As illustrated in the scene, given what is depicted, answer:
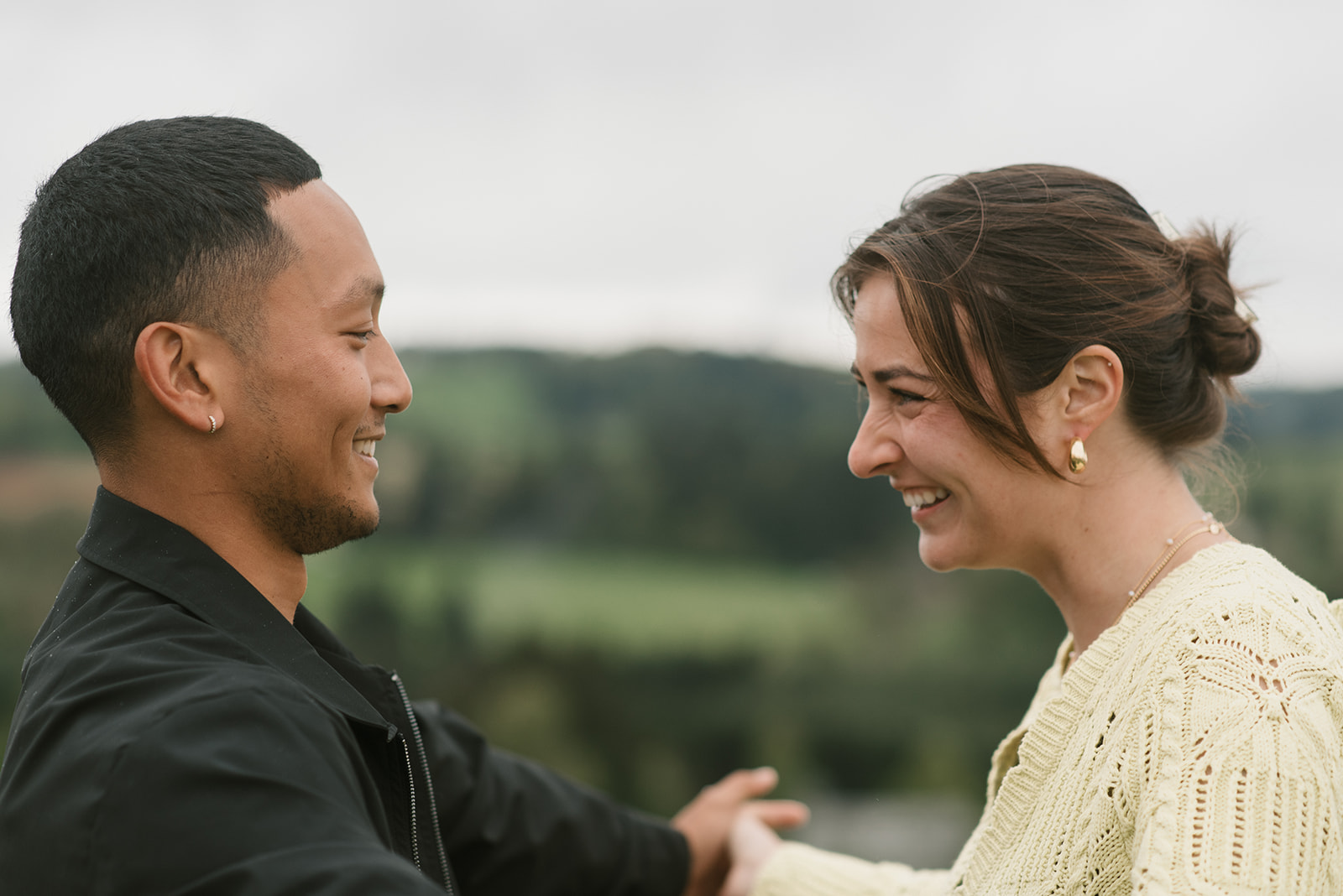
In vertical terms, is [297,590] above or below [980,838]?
above

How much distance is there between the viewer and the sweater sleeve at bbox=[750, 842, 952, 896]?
2.92m

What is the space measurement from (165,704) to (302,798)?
0.80 ft

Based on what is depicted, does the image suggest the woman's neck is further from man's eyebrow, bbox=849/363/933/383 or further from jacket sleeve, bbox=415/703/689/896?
jacket sleeve, bbox=415/703/689/896

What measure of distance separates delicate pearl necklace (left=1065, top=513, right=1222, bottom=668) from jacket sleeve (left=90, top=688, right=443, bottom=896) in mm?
1539

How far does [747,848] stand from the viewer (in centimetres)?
318

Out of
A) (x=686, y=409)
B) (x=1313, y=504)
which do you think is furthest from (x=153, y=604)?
(x=1313, y=504)

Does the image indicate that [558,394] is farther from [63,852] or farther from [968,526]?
[63,852]

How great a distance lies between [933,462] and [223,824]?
1.58 meters

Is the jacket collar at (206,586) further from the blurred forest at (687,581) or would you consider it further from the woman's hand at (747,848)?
the blurred forest at (687,581)

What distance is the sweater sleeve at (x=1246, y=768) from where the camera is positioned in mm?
1735

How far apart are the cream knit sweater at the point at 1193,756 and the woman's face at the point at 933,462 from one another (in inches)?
12.7

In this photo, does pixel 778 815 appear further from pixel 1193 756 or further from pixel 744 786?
pixel 1193 756

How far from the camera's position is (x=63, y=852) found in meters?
1.58

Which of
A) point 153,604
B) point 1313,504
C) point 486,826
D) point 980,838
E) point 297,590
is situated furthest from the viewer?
point 1313,504
